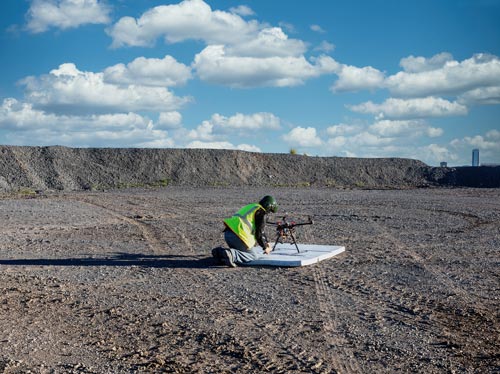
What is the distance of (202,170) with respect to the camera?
49281 millimetres

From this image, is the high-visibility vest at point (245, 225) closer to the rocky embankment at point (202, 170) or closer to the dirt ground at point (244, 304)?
the dirt ground at point (244, 304)

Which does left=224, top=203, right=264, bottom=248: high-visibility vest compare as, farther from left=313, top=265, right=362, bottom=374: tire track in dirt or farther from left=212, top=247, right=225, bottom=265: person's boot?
left=313, top=265, right=362, bottom=374: tire track in dirt

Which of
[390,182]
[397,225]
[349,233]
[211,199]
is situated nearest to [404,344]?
[349,233]

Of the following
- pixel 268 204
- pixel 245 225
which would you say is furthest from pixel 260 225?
pixel 268 204

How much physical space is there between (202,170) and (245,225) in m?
37.7

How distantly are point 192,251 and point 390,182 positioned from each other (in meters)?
39.2

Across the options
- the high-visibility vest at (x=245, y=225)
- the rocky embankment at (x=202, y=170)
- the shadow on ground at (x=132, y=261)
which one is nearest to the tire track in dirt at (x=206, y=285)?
the shadow on ground at (x=132, y=261)

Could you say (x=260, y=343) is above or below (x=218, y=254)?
below

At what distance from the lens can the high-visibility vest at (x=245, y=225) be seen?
11.8 m

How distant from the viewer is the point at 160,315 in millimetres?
8281

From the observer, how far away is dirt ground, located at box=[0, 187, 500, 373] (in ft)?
21.5

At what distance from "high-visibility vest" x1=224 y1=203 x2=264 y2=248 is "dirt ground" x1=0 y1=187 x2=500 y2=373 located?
0.67 m

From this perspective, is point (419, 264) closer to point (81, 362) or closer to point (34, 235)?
point (81, 362)

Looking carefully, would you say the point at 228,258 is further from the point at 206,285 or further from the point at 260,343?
the point at 260,343
